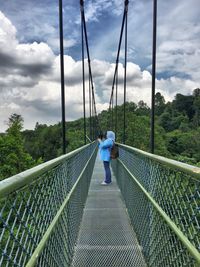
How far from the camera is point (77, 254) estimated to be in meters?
3.14

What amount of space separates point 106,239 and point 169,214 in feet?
5.10

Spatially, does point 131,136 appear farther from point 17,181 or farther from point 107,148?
point 17,181

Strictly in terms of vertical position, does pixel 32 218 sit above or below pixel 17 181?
below

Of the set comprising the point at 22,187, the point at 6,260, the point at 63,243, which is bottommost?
the point at 63,243

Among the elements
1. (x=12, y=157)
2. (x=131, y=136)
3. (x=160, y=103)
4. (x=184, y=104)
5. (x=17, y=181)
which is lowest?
(x=12, y=157)

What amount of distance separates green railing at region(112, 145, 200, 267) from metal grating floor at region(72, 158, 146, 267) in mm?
142

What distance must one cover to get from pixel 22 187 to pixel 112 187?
571cm

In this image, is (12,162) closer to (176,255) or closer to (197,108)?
(176,255)

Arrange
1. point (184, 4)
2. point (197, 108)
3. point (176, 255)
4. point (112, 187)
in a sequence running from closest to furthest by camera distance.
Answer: point (176, 255), point (184, 4), point (112, 187), point (197, 108)

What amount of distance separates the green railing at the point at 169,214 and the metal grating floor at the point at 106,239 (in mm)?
142

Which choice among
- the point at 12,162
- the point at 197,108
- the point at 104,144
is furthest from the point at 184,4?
the point at 197,108

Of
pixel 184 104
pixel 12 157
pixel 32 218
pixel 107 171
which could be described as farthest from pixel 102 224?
pixel 184 104

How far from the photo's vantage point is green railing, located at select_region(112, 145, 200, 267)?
154cm

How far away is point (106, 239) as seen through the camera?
3.53 m
